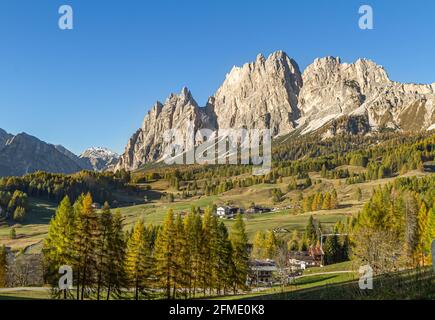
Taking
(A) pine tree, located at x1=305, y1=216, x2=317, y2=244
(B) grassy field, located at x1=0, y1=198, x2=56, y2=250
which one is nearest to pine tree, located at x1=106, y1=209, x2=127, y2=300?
(A) pine tree, located at x1=305, y1=216, x2=317, y2=244

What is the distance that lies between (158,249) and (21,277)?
49.5m

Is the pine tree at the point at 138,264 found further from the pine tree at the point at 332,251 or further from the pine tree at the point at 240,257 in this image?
the pine tree at the point at 332,251

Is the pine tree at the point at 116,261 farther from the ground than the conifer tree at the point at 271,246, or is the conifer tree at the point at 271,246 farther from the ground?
the pine tree at the point at 116,261

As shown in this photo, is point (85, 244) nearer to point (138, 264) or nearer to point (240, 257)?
point (138, 264)

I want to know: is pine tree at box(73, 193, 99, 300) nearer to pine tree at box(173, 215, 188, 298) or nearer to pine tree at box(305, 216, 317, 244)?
pine tree at box(173, 215, 188, 298)

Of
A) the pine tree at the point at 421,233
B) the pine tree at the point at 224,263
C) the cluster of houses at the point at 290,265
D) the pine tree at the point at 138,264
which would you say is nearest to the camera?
the pine tree at the point at 138,264

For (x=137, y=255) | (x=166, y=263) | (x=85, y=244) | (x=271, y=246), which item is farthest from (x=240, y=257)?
(x=271, y=246)

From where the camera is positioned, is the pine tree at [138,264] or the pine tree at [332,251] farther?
the pine tree at [332,251]

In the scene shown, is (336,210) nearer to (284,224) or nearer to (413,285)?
(284,224)

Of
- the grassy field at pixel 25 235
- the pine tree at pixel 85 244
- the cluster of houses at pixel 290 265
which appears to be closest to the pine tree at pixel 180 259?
the pine tree at pixel 85 244

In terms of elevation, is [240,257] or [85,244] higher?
[85,244]
